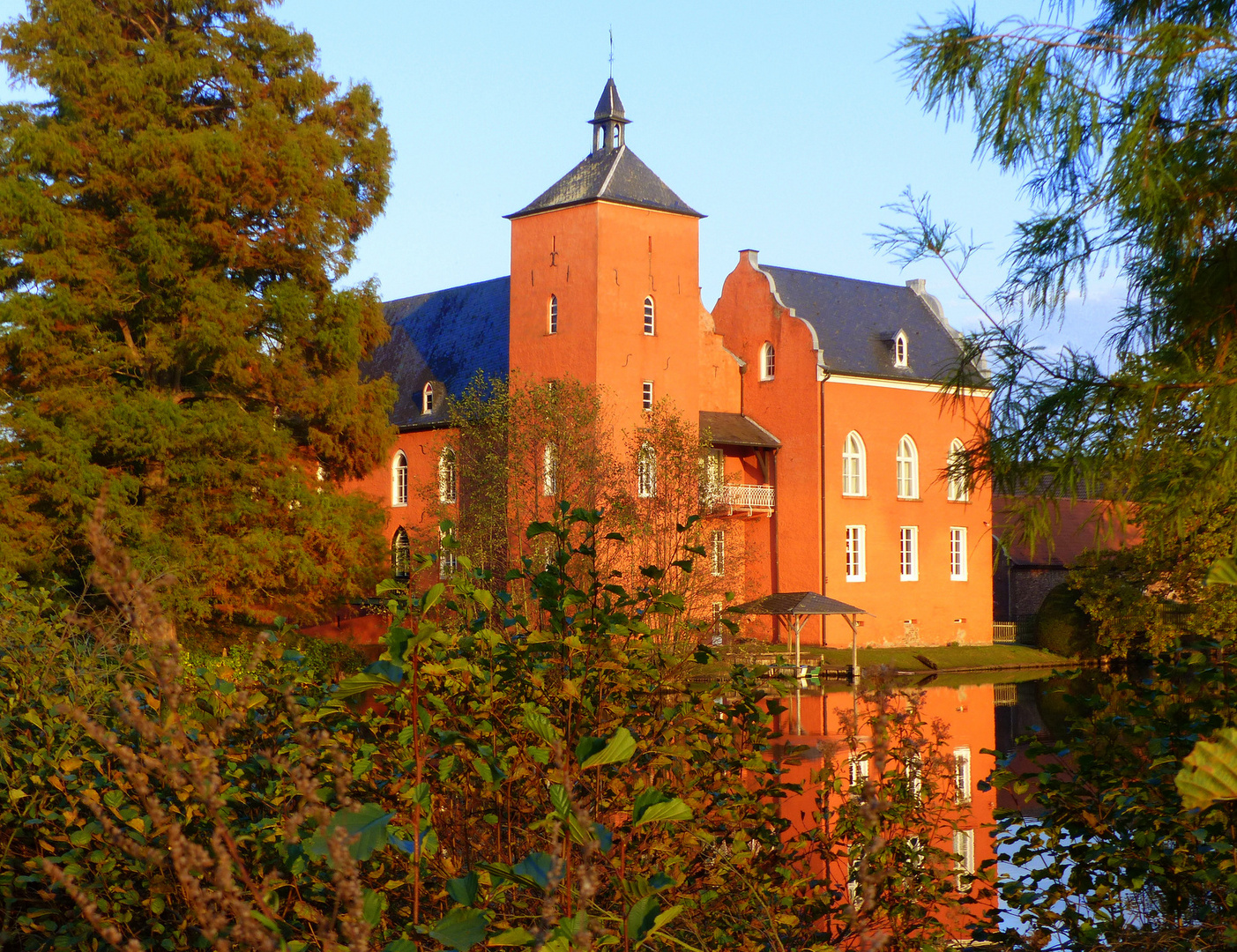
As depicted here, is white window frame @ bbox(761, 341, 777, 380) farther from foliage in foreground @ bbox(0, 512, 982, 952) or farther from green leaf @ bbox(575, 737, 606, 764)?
green leaf @ bbox(575, 737, 606, 764)

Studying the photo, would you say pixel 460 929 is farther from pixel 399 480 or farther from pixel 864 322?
pixel 864 322

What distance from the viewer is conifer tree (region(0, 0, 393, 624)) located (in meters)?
20.9

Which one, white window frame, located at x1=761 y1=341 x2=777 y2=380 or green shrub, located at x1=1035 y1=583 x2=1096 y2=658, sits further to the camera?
green shrub, located at x1=1035 y1=583 x2=1096 y2=658

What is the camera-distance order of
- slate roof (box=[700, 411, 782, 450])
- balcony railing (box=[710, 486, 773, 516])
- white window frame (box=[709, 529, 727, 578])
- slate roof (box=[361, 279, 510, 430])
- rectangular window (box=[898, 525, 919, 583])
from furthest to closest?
1. rectangular window (box=[898, 525, 919, 583])
2. slate roof (box=[361, 279, 510, 430])
3. slate roof (box=[700, 411, 782, 450])
4. balcony railing (box=[710, 486, 773, 516])
5. white window frame (box=[709, 529, 727, 578])

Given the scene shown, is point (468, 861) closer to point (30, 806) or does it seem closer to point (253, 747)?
point (253, 747)

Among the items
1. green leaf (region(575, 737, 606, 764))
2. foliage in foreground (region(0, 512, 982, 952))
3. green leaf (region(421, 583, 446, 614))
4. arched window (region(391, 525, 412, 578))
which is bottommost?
foliage in foreground (region(0, 512, 982, 952))

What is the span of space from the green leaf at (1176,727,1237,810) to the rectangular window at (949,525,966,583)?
3751 centimetres

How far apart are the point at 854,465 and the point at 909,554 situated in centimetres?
333

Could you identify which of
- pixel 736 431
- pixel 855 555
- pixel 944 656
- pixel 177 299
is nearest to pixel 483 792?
pixel 177 299

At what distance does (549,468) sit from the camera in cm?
2945

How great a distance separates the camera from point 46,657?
561 centimetres

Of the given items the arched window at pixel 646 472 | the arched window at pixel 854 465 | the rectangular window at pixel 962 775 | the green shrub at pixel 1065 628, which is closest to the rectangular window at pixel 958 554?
Result: the green shrub at pixel 1065 628

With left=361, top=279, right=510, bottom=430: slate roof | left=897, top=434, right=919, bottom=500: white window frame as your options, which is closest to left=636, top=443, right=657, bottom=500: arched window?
left=361, top=279, right=510, bottom=430: slate roof

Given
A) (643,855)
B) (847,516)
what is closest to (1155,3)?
(643,855)
